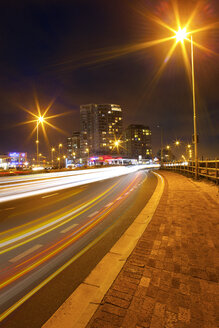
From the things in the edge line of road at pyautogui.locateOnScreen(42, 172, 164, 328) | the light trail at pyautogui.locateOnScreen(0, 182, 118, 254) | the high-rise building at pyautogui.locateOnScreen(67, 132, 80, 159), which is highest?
the high-rise building at pyautogui.locateOnScreen(67, 132, 80, 159)

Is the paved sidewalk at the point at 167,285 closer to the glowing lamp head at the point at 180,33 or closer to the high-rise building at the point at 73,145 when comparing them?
the glowing lamp head at the point at 180,33

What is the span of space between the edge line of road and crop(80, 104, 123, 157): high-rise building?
431ft

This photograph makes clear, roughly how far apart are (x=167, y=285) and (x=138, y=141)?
188 meters

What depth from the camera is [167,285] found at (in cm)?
252

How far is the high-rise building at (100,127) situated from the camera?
458ft

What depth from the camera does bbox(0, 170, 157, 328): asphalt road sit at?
239 cm

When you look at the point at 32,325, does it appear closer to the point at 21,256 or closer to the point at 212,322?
the point at 21,256

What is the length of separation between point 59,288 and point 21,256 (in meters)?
1.53

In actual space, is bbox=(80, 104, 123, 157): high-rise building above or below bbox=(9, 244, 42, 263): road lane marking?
above

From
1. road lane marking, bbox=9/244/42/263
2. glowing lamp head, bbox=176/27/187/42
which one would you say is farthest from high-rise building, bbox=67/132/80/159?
road lane marking, bbox=9/244/42/263

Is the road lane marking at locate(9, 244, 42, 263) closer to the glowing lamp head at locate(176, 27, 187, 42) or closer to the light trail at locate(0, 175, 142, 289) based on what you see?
the light trail at locate(0, 175, 142, 289)

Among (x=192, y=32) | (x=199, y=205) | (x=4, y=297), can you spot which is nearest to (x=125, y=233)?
(x=4, y=297)

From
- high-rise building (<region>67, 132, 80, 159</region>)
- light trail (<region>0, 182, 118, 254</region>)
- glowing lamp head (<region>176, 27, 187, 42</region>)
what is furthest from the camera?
high-rise building (<region>67, 132, 80, 159</region>)

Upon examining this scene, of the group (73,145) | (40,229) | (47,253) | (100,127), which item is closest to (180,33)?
(40,229)
